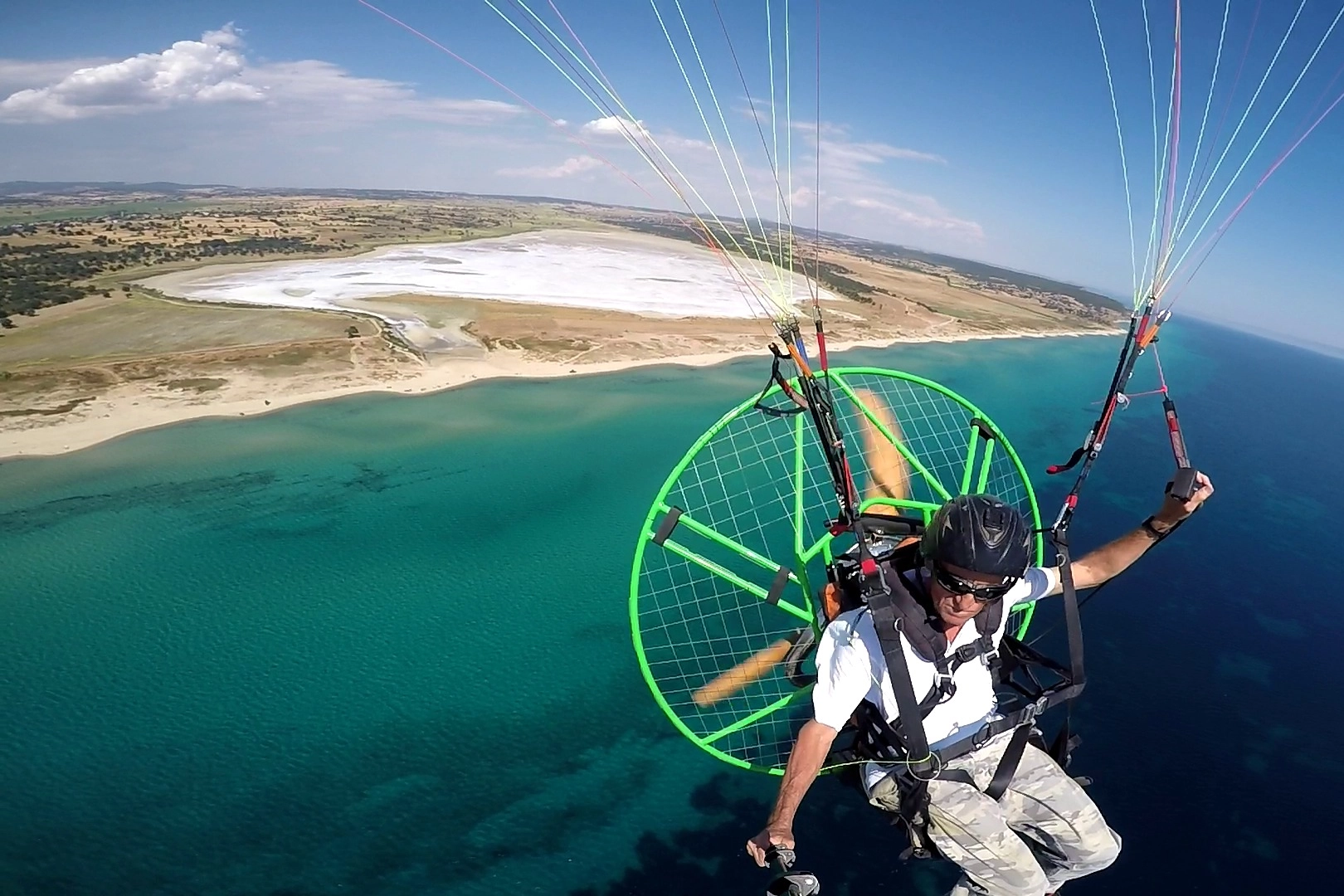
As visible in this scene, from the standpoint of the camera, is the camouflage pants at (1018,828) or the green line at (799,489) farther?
the green line at (799,489)

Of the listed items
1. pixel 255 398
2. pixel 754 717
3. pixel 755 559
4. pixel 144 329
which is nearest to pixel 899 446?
pixel 755 559

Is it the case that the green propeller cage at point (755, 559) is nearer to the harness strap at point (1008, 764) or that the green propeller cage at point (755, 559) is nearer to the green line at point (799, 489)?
the green line at point (799, 489)

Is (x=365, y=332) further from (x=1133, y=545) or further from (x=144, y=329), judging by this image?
(x=1133, y=545)

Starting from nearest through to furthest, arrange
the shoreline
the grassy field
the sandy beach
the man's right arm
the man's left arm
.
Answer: the man's right arm
the man's left arm
the shoreline
the sandy beach
the grassy field

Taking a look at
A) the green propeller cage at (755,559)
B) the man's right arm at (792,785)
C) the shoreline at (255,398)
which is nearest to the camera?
the man's right arm at (792,785)

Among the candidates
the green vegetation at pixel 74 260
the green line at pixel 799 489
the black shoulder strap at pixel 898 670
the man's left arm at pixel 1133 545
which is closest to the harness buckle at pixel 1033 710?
the man's left arm at pixel 1133 545

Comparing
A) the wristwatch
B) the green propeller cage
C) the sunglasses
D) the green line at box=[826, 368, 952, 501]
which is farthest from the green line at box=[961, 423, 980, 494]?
the sunglasses

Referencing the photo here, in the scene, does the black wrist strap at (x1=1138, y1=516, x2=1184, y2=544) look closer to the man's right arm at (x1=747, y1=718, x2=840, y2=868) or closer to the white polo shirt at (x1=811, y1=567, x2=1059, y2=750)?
the white polo shirt at (x1=811, y1=567, x2=1059, y2=750)
